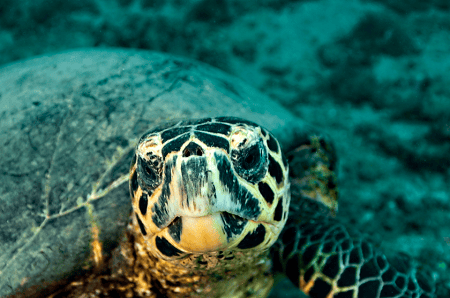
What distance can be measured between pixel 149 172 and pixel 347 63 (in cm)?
323

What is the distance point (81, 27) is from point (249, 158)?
4.29m

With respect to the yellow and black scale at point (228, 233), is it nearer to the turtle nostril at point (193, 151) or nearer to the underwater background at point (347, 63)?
the turtle nostril at point (193, 151)

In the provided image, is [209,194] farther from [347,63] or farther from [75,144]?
[347,63]

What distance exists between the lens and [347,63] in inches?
149

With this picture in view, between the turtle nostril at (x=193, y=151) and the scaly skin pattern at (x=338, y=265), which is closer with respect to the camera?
the turtle nostril at (x=193, y=151)

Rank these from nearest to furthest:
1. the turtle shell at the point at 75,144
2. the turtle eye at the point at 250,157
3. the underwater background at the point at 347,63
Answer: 1. the turtle eye at the point at 250,157
2. the turtle shell at the point at 75,144
3. the underwater background at the point at 347,63

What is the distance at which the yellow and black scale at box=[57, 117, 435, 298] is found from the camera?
1.09 m

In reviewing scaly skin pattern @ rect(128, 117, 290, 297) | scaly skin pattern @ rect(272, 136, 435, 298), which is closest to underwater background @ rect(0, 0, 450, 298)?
scaly skin pattern @ rect(272, 136, 435, 298)

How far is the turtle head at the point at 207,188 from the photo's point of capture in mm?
1068

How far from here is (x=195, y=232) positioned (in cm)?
109

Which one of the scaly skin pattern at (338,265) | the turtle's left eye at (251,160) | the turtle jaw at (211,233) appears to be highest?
the turtle's left eye at (251,160)

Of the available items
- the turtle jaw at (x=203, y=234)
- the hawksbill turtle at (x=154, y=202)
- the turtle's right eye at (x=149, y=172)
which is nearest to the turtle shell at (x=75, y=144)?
the hawksbill turtle at (x=154, y=202)

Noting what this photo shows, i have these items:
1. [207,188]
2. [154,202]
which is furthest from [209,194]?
[154,202]

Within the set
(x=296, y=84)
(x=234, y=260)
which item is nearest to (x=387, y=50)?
(x=296, y=84)
